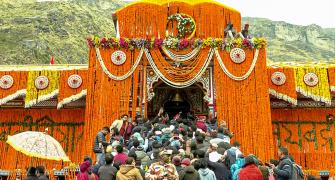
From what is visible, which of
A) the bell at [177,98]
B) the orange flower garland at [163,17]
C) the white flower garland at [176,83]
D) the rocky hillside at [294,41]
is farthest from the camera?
the rocky hillside at [294,41]

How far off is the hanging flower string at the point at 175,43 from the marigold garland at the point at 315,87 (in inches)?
104

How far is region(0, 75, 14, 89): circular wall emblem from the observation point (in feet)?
51.5

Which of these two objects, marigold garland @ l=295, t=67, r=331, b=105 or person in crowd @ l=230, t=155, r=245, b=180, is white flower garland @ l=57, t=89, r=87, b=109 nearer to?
marigold garland @ l=295, t=67, r=331, b=105

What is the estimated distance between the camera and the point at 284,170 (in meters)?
5.81

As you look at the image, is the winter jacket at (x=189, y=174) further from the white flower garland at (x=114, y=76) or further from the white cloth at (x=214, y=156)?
the white flower garland at (x=114, y=76)

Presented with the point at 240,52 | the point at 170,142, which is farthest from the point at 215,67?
the point at 170,142

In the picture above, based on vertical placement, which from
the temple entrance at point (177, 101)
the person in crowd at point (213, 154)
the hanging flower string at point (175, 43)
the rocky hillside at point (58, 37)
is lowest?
the person in crowd at point (213, 154)

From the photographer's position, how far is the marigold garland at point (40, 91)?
1533cm

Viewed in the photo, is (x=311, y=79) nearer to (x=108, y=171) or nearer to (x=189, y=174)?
(x=189, y=174)

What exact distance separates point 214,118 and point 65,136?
727 centimetres

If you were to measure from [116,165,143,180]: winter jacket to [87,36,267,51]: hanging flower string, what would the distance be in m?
8.84

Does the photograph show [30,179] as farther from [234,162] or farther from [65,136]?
[65,136]

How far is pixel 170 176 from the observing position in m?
5.18

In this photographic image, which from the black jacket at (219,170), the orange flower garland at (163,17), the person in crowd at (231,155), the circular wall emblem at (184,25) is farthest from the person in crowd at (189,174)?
the circular wall emblem at (184,25)
